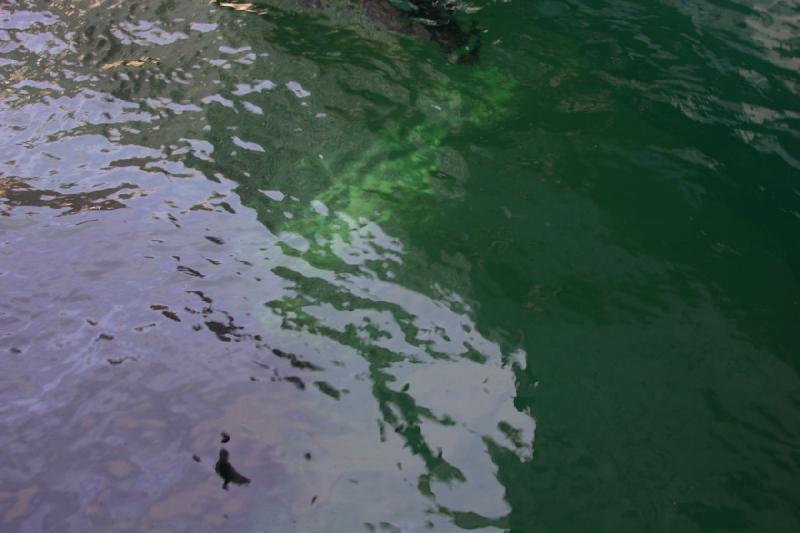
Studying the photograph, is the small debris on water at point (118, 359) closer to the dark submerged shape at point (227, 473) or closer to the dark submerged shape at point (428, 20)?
the dark submerged shape at point (227, 473)

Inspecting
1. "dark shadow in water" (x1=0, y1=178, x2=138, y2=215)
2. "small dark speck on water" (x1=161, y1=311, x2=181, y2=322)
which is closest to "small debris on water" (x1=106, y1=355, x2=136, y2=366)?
"small dark speck on water" (x1=161, y1=311, x2=181, y2=322)

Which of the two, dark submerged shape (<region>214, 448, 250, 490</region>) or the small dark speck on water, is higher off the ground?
the small dark speck on water

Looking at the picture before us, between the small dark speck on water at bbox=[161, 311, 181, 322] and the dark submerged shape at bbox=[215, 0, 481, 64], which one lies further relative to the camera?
the dark submerged shape at bbox=[215, 0, 481, 64]

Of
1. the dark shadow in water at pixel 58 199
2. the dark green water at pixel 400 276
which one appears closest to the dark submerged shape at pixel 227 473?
the dark green water at pixel 400 276

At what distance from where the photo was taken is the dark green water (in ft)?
9.77

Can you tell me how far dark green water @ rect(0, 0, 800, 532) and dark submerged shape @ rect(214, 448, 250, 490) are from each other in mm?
69

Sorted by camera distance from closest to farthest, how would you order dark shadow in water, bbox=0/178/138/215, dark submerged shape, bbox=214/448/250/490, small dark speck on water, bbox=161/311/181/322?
dark submerged shape, bbox=214/448/250/490 → small dark speck on water, bbox=161/311/181/322 → dark shadow in water, bbox=0/178/138/215

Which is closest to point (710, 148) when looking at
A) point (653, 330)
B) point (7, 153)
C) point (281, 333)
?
point (653, 330)

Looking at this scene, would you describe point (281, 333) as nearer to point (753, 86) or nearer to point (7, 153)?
point (7, 153)

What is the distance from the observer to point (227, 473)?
2.96 metres

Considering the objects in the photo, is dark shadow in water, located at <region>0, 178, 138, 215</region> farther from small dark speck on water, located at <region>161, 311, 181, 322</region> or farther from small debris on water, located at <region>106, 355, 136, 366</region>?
small debris on water, located at <region>106, 355, 136, 366</region>

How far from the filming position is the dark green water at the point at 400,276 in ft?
9.77

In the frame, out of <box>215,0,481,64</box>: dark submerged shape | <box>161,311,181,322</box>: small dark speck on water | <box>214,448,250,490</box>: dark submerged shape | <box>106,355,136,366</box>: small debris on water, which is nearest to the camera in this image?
<box>214,448,250,490</box>: dark submerged shape

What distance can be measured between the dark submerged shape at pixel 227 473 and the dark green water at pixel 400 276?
7cm
